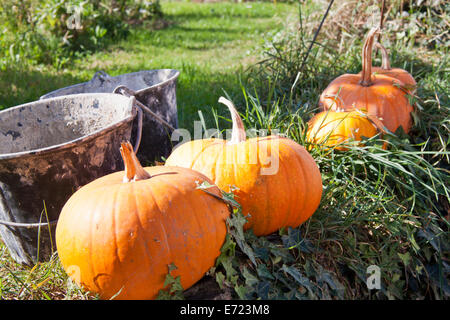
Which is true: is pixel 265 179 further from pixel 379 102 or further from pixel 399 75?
pixel 399 75

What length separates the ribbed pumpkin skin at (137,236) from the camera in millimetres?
1561

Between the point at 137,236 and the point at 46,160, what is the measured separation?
63cm

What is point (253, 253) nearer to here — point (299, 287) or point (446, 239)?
point (299, 287)

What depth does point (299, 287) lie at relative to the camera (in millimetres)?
1756

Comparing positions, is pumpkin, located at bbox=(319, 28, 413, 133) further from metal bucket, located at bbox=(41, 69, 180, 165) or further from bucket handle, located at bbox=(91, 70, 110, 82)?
bucket handle, located at bbox=(91, 70, 110, 82)

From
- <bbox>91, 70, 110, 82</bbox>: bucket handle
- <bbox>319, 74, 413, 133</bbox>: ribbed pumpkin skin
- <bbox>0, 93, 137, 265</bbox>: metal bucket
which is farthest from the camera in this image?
<bbox>91, 70, 110, 82</bbox>: bucket handle

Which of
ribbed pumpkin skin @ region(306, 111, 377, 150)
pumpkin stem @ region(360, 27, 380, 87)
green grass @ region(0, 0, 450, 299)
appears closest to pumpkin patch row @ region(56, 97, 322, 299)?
green grass @ region(0, 0, 450, 299)

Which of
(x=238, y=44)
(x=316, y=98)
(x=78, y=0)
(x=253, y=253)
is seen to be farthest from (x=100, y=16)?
(x=253, y=253)

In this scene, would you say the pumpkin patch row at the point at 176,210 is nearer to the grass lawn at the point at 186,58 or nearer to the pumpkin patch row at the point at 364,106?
the pumpkin patch row at the point at 364,106

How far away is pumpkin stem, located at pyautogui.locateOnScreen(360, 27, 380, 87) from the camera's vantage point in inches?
111

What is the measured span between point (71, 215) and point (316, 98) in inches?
88.9

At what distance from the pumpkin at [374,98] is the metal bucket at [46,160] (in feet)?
4.48

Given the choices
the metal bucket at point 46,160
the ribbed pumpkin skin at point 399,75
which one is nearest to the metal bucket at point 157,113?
the metal bucket at point 46,160

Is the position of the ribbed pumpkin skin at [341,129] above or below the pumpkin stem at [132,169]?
below
